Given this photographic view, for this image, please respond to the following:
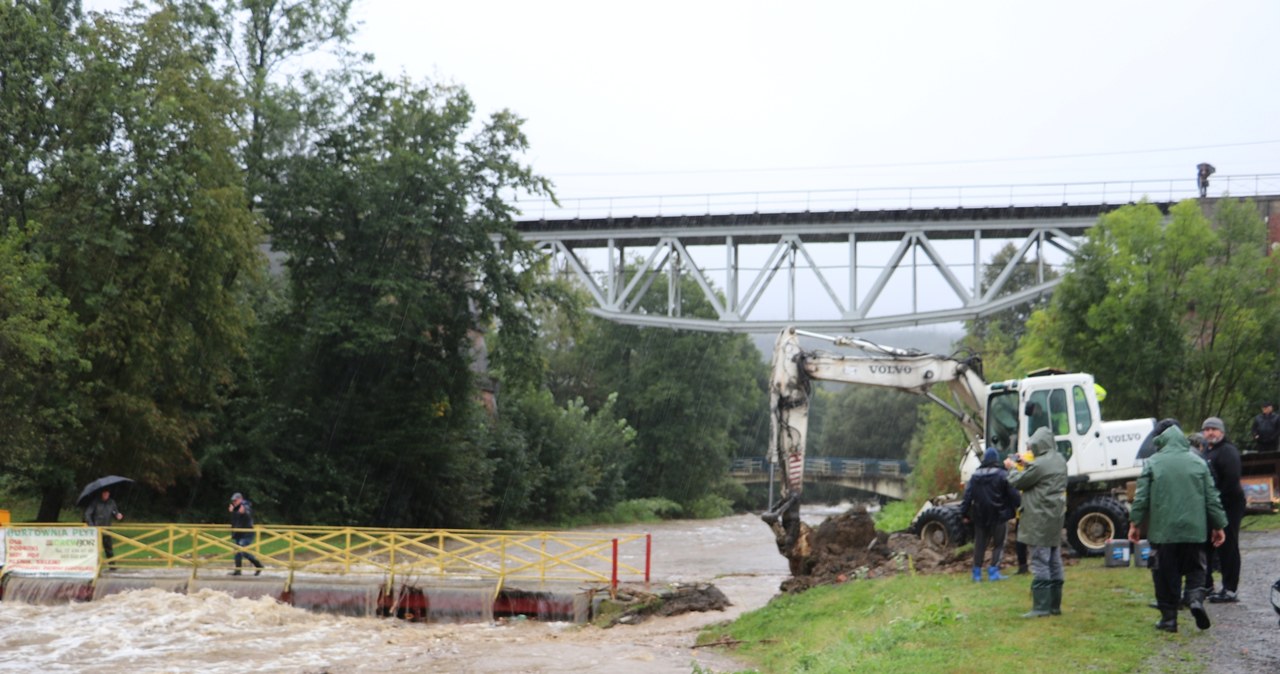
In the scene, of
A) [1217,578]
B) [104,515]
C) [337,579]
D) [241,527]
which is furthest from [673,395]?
[1217,578]

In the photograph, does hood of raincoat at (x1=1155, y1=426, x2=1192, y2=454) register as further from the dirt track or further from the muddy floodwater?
the muddy floodwater

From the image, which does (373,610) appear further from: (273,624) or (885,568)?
(885,568)

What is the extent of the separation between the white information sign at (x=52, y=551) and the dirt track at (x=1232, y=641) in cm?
1976

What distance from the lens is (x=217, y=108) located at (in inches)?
1299

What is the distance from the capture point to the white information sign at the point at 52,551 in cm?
2373

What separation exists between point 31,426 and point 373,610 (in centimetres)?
1120

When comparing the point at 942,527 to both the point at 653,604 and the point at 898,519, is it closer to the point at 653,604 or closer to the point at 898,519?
the point at 653,604

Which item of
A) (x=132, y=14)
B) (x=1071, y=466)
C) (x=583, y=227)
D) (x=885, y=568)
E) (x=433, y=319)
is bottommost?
(x=885, y=568)

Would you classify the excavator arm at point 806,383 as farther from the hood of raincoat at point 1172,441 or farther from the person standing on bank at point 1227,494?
the hood of raincoat at point 1172,441

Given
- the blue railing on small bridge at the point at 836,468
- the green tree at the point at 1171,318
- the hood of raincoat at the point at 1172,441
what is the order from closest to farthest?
the hood of raincoat at the point at 1172,441
the green tree at the point at 1171,318
the blue railing on small bridge at the point at 836,468

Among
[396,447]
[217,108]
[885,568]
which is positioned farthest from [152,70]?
[885,568]

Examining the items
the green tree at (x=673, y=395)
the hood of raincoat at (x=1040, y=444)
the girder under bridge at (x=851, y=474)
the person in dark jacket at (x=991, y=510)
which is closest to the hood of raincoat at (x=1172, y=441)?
the hood of raincoat at (x=1040, y=444)

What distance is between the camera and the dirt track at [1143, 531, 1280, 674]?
10023mm

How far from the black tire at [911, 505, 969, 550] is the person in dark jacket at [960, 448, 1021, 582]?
3407 millimetres
